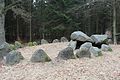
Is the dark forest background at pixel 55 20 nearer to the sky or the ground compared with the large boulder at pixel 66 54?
nearer to the sky

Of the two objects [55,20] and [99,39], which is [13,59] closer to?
[99,39]

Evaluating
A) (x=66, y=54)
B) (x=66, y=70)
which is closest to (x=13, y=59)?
(x=66, y=54)

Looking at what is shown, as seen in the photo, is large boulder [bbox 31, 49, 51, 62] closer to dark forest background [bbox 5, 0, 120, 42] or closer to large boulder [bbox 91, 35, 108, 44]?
large boulder [bbox 91, 35, 108, 44]

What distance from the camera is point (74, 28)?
76.0 ft

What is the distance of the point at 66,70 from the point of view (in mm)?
7586

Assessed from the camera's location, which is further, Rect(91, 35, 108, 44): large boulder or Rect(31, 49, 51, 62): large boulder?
Rect(91, 35, 108, 44): large boulder

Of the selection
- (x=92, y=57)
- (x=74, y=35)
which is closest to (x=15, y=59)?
(x=92, y=57)

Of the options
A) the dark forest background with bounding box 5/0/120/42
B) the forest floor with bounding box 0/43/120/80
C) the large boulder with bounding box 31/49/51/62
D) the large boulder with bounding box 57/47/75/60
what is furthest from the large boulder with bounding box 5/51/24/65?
the dark forest background with bounding box 5/0/120/42

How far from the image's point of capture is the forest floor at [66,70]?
22.8ft

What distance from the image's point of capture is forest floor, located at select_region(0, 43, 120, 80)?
22.8ft

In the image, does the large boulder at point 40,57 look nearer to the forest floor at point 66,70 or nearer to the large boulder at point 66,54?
the forest floor at point 66,70

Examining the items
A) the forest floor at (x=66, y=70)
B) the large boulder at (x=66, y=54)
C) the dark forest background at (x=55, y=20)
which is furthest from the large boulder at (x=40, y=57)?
the dark forest background at (x=55, y=20)

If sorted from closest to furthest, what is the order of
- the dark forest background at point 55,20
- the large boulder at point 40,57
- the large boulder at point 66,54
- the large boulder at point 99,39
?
the large boulder at point 40,57 → the large boulder at point 66,54 → the large boulder at point 99,39 → the dark forest background at point 55,20

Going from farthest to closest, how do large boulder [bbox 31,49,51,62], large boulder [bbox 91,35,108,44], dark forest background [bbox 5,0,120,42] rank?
dark forest background [bbox 5,0,120,42] < large boulder [bbox 91,35,108,44] < large boulder [bbox 31,49,51,62]
